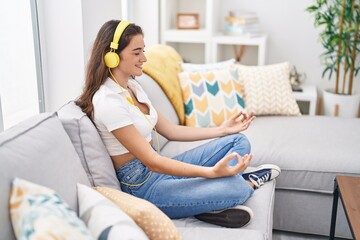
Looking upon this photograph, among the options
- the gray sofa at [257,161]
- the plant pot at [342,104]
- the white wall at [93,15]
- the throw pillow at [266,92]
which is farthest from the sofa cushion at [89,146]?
the plant pot at [342,104]

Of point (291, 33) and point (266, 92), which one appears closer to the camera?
point (266, 92)

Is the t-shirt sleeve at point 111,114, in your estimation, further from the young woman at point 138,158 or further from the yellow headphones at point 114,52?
the yellow headphones at point 114,52

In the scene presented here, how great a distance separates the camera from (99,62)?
5.49ft

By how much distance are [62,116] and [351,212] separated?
110 cm

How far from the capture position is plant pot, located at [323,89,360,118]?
130 inches

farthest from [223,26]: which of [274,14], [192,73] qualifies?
[192,73]

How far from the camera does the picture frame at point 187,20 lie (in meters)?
3.60

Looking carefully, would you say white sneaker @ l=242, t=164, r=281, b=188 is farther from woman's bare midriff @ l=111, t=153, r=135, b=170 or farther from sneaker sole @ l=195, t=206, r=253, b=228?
woman's bare midriff @ l=111, t=153, r=135, b=170

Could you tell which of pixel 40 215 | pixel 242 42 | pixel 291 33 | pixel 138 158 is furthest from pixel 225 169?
pixel 291 33

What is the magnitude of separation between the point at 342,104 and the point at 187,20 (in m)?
1.38

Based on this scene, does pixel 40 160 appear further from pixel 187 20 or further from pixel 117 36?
pixel 187 20

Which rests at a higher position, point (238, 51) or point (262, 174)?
point (238, 51)

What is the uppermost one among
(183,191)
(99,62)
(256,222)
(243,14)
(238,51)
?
(243,14)

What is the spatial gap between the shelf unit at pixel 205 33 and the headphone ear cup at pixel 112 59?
192 cm
